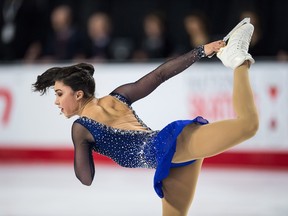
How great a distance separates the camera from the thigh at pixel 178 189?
3816 millimetres

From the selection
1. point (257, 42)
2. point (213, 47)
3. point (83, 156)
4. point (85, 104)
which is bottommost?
point (83, 156)

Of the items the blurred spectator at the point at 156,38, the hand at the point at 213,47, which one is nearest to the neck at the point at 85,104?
the hand at the point at 213,47

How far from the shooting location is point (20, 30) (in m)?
8.81

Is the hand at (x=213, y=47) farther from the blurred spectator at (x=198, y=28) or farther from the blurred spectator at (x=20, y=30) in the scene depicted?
the blurred spectator at (x=20, y=30)

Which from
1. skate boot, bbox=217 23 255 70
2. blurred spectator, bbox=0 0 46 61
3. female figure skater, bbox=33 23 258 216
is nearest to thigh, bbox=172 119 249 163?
female figure skater, bbox=33 23 258 216

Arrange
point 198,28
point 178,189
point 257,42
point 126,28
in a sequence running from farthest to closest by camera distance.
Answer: point 126,28, point 198,28, point 257,42, point 178,189

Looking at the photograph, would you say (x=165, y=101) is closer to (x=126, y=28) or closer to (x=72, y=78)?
(x=126, y=28)

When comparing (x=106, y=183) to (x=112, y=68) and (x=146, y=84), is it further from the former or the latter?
(x=146, y=84)

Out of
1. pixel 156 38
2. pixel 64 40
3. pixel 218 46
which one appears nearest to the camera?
pixel 218 46

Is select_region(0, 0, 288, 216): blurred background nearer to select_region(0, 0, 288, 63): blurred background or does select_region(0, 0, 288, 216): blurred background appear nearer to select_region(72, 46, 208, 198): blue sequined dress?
select_region(0, 0, 288, 63): blurred background

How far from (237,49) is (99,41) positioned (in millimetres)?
4975

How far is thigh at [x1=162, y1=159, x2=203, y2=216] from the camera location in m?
3.82

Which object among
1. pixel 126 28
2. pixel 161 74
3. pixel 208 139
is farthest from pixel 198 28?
pixel 208 139

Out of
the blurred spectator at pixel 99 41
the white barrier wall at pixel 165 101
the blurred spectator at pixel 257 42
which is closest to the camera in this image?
the white barrier wall at pixel 165 101
